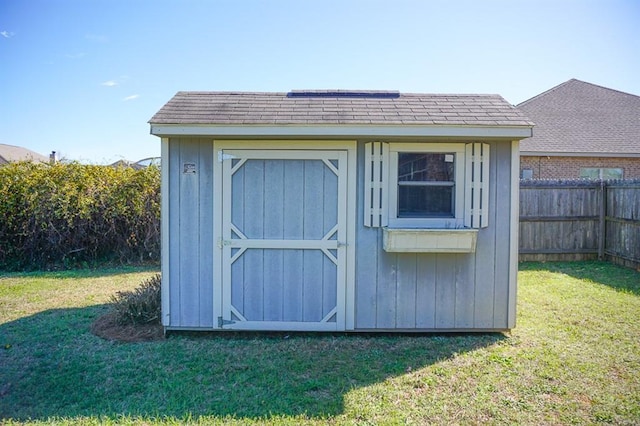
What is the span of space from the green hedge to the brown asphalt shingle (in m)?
4.25

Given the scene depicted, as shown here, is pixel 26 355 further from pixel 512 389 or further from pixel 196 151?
pixel 512 389

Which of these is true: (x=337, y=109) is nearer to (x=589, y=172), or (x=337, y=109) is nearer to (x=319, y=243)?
(x=319, y=243)

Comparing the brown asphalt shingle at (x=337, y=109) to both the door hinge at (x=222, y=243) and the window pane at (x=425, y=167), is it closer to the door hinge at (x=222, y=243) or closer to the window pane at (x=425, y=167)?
the window pane at (x=425, y=167)

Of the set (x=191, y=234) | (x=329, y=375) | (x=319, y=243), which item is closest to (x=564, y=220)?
(x=319, y=243)

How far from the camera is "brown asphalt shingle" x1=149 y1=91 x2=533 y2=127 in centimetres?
425

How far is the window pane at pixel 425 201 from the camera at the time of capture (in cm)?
443

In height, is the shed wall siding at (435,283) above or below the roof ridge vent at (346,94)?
below

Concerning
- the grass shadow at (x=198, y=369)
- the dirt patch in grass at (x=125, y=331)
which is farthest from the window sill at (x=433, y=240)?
the dirt patch in grass at (x=125, y=331)

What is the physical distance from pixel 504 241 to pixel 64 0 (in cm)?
886

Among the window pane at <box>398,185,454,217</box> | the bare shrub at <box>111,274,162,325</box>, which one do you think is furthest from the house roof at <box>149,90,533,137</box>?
the bare shrub at <box>111,274,162,325</box>

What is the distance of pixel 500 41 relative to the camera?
26.7 ft

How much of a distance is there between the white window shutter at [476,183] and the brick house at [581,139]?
8.46 metres

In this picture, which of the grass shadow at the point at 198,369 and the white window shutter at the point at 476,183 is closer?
the grass shadow at the point at 198,369

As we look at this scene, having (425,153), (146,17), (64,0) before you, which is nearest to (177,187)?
(425,153)
